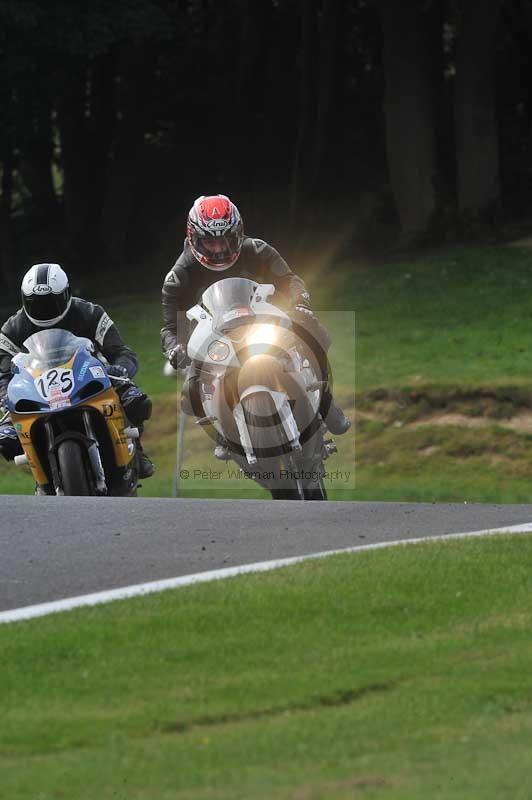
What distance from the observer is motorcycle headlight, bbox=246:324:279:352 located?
12.6 m

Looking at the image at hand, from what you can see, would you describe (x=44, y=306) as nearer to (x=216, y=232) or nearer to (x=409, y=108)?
(x=216, y=232)

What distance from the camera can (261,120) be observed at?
40.5m

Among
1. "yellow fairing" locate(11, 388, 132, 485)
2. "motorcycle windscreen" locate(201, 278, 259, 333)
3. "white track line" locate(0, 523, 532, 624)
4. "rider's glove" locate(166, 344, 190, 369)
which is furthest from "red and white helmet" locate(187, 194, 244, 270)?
"white track line" locate(0, 523, 532, 624)

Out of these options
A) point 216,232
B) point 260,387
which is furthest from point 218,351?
point 216,232

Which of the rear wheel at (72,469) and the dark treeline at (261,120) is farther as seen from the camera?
the dark treeline at (261,120)

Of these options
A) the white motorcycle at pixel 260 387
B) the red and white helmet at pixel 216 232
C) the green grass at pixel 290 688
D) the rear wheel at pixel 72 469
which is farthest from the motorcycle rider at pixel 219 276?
the green grass at pixel 290 688

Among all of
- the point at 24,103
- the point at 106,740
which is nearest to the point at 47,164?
the point at 24,103

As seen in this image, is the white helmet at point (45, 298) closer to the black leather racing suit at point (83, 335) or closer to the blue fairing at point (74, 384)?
the black leather racing suit at point (83, 335)

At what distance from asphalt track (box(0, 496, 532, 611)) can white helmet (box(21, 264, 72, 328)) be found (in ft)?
4.60

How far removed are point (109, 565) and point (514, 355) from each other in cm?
1515

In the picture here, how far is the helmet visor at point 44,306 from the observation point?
12961mm

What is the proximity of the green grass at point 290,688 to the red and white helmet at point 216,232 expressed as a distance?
4199 mm

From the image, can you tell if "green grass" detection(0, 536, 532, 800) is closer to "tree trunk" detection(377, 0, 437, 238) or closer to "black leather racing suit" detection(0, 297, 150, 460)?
"black leather racing suit" detection(0, 297, 150, 460)

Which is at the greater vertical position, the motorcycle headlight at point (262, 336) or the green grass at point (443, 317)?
the motorcycle headlight at point (262, 336)
